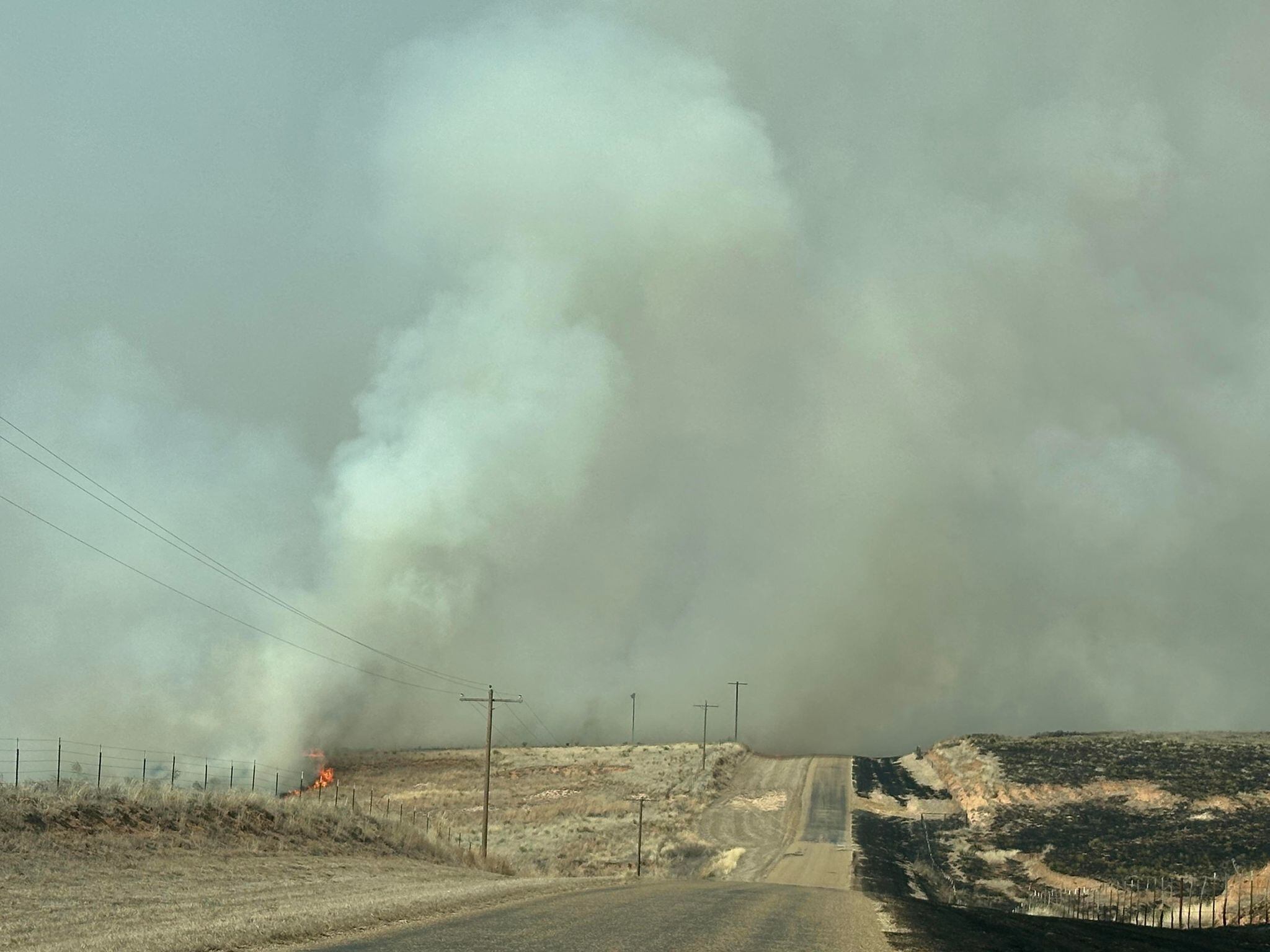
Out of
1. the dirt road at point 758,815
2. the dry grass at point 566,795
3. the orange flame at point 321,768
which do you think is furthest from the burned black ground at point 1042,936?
the orange flame at point 321,768

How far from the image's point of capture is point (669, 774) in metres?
135

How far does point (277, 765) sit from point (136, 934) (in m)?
115

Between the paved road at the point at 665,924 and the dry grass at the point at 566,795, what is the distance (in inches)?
1321

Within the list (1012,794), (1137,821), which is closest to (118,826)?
(1137,821)

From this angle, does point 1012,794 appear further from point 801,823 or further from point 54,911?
point 54,911

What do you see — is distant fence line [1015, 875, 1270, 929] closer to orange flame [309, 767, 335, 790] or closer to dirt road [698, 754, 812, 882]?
dirt road [698, 754, 812, 882]

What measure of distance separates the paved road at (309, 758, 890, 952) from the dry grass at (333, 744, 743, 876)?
110ft

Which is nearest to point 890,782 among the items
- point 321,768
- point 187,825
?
point 321,768

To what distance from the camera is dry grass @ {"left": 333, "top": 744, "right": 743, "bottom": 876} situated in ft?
288

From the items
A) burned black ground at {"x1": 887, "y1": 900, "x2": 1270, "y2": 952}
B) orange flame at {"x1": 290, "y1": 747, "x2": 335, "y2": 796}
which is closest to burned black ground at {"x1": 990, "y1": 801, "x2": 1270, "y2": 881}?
burned black ground at {"x1": 887, "y1": 900, "x2": 1270, "y2": 952}

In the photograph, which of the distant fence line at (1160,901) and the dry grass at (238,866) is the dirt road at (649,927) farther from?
the distant fence line at (1160,901)

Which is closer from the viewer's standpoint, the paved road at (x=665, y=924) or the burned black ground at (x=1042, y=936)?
the paved road at (x=665, y=924)

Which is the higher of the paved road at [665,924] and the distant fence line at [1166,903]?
the paved road at [665,924]

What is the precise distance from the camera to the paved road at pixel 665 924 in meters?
23.8
